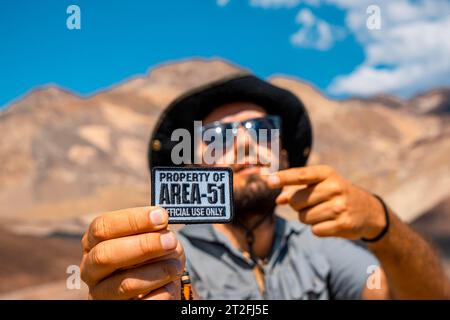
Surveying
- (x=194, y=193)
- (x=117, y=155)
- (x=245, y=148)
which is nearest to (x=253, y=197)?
(x=245, y=148)

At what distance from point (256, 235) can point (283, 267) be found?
0.33m

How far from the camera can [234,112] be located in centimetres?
426

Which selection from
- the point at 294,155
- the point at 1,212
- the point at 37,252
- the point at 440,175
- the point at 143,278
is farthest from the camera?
the point at 1,212

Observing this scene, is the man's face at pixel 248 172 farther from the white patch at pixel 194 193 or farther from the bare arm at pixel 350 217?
the white patch at pixel 194 193

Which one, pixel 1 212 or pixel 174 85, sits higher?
pixel 174 85

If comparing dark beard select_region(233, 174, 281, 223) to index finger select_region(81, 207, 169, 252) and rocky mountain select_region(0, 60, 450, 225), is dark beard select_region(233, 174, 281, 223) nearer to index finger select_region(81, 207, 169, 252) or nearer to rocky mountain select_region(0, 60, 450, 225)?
index finger select_region(81, 207, 169, 252)

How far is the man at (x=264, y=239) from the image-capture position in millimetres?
2002

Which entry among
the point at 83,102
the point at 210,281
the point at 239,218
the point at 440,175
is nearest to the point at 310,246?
the point at 239,218

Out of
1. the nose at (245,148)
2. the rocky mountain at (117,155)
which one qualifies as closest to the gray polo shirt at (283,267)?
the nose at (245,148)

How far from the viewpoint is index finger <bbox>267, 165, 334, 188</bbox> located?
2.68 metres

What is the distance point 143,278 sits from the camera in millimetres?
2002
